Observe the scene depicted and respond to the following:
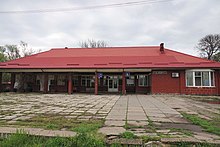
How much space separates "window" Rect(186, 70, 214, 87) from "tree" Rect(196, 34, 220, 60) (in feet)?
76.3

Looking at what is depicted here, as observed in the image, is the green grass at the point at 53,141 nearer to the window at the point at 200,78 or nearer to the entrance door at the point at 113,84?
the window at the point at 200,78

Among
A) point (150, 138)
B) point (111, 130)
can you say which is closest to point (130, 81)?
point (111, 130)

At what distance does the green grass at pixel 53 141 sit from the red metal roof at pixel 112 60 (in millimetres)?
13870

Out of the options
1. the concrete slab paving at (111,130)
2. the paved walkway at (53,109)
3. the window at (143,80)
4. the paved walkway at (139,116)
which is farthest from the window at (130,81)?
the concrete slab paving at (111,130)

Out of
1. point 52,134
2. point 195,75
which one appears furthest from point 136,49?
point 52,134

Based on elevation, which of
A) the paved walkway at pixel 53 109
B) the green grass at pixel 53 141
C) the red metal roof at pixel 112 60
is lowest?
the paved walkway at pixel 53 109

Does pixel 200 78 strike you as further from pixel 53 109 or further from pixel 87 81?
pixel 53 109

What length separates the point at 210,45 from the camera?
Answer: 1441 inches

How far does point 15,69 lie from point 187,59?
17886mm

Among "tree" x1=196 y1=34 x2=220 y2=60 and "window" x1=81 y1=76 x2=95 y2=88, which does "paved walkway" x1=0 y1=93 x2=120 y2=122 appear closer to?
"window" x1=81 y1=76 x2=95 y2=88

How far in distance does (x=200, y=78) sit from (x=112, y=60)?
29.3 ft

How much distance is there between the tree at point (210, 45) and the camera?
117ft

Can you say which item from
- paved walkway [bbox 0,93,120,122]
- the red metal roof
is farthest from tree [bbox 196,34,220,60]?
paved walkway [bbox 0,93,120,122]

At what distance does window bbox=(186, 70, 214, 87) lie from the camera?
Answer: 15930 millimetres
